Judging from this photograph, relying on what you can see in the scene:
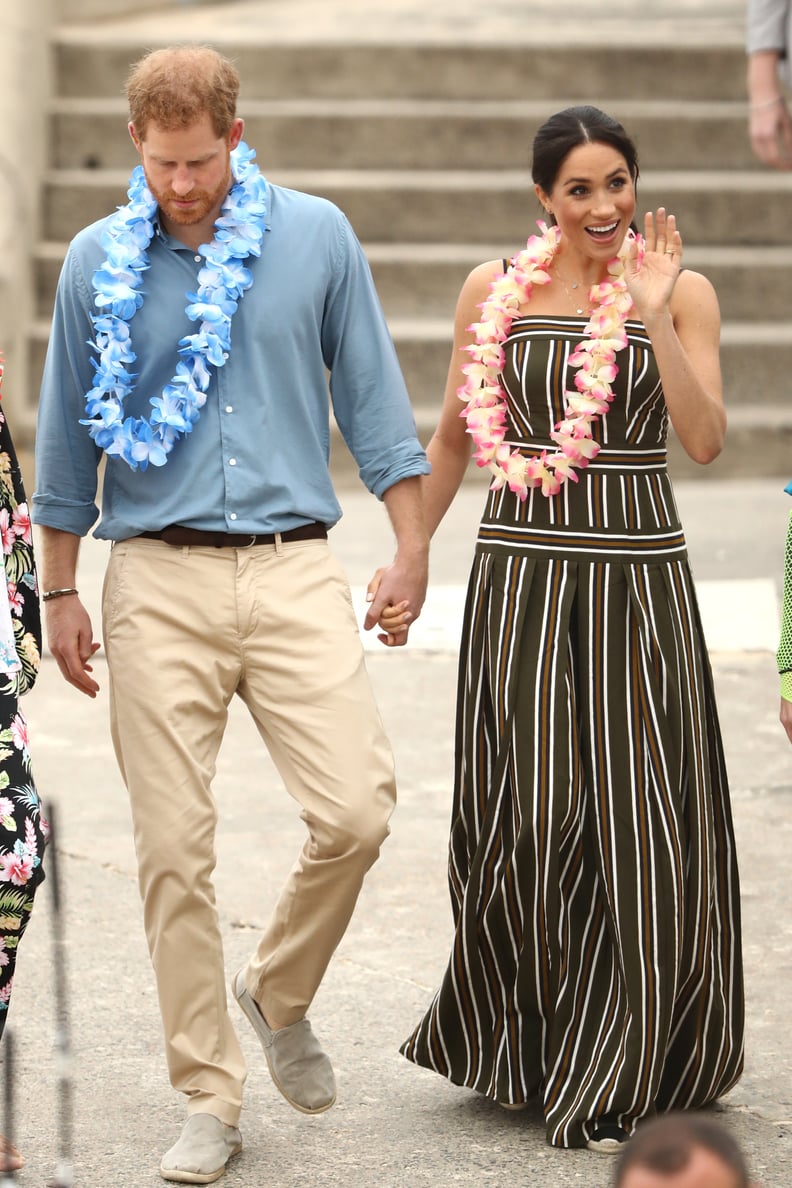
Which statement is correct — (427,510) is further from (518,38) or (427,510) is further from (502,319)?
(518,38)

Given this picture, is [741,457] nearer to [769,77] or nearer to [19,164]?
[19,164]

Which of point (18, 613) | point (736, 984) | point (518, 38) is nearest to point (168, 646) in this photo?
point (18, 613)

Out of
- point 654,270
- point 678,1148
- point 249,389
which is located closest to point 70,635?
point 249,389

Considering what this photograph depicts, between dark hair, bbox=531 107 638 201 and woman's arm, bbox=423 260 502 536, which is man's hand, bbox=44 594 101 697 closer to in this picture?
woman's arm, bbox=423 260 502 536

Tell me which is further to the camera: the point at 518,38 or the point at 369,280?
the point at 518,38

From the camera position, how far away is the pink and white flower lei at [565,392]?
3.90 m

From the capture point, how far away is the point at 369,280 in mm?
3998

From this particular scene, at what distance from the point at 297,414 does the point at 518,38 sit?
10.7m

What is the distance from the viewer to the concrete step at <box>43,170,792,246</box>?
42.5 feet

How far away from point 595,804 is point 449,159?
1008 centimetres

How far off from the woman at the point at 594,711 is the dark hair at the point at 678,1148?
1.84m

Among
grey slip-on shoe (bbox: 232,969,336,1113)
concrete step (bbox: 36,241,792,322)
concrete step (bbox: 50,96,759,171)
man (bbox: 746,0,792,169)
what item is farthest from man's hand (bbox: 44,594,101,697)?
concrete step (bbox: 50,96,759,171)

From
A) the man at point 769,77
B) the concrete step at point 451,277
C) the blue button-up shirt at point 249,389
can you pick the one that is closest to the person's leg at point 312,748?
the blue button-up shirt at point 249,389

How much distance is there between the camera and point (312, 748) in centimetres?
379
